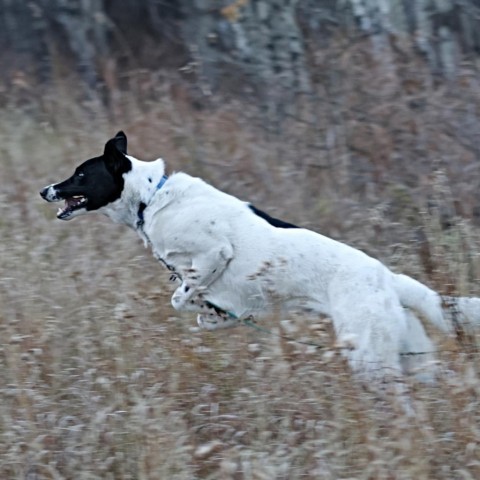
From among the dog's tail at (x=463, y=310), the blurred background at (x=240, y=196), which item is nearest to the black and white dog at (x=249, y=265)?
the dog's tail at (x=463, y=310)

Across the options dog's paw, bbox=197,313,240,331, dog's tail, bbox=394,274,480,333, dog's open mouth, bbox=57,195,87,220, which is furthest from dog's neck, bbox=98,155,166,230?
dog's tail, bbox=394,274,480,333

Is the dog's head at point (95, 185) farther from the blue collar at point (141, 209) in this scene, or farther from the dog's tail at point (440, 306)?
the dog's tail at point (440, 306)

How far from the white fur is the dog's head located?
0.18 feet

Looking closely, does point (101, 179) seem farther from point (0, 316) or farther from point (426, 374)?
point (426, 374)

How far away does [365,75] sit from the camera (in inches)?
340

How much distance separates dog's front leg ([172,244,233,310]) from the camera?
5406 mm

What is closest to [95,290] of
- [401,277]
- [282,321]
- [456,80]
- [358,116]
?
[282,321]

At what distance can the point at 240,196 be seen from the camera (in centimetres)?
838

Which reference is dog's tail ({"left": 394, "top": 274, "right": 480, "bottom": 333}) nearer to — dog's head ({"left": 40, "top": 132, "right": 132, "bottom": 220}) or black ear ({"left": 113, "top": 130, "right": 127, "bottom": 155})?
dog's head ({"left": 40, "top": 132, "right": 132, "bottom": 220})

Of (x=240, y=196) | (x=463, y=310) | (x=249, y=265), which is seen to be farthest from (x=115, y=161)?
(x=240, y=196)

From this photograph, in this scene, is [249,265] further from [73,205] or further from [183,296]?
[73,205]

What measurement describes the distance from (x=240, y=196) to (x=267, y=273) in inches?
123

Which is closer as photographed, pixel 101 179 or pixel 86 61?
pixel 101 179

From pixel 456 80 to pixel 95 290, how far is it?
3820 millimetres
